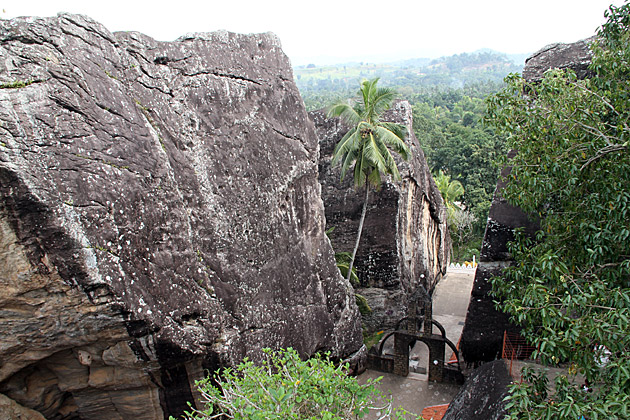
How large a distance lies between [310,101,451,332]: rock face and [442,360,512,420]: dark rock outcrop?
865 centimetres

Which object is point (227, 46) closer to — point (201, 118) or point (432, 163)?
point (201, 118)

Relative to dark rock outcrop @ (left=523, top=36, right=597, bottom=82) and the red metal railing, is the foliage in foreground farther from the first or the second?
dark rock outcrop @ (left=523, top=36, right=597, bottom=82)

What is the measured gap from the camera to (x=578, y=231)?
9.14 metres

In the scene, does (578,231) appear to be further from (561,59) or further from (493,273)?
(561,59)

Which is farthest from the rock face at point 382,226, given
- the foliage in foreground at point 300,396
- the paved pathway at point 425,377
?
the foliage in foreground at point 300,396

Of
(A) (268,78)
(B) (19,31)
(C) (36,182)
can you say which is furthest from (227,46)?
(C) (36,182)

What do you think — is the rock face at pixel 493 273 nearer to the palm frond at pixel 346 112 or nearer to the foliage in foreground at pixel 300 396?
the palm frond at pixel 346 112

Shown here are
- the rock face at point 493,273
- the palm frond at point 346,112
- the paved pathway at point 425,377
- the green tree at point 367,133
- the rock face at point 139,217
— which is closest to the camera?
the rock face at point 139,217

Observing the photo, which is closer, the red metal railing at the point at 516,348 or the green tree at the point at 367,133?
the red metal railing at the point at 516,348

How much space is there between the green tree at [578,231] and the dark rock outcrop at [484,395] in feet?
2.85

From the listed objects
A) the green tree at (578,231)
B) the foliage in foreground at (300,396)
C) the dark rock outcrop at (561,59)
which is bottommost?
the foliage in foreground at (300,396)

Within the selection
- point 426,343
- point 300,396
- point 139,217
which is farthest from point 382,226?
point 300,396

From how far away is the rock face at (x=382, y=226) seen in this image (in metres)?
20.1

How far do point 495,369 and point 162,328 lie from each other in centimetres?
723
